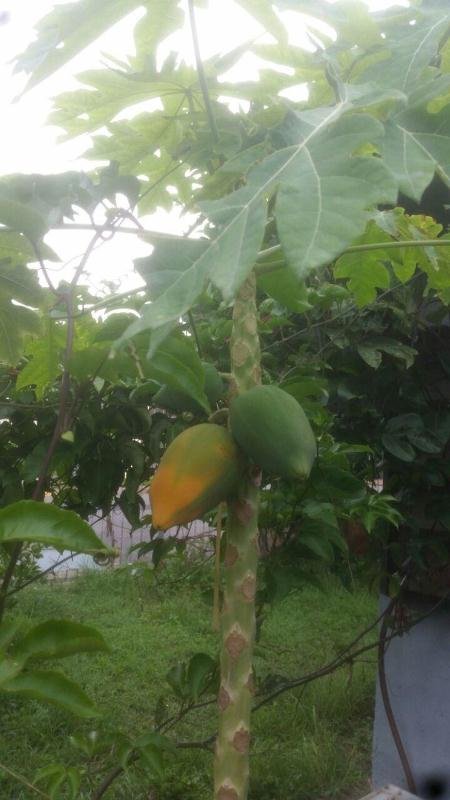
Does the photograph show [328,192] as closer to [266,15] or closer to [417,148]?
[417,148]

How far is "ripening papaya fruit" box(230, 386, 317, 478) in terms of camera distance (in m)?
0.81

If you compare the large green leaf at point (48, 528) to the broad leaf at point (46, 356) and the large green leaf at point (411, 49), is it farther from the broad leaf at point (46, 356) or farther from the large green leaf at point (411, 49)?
the large green leaf at point (411, 49)

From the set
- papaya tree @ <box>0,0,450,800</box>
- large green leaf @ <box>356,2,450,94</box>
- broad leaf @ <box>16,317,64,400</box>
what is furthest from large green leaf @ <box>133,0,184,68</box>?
broad leaf @ <box>16,317,64,400</box>

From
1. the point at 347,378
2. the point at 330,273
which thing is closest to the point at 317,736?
the point at 347,378

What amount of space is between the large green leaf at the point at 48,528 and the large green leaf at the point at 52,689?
5.9 inches

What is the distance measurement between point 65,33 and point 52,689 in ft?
2.34

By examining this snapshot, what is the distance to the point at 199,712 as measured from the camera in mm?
3436

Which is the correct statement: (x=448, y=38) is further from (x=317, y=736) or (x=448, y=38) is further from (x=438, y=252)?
(x=317, y=736)

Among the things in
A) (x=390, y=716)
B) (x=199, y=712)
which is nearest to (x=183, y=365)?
(x=390, y=716)

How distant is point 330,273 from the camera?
6.91 feet

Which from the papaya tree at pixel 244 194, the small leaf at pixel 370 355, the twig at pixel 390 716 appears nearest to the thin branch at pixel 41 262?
the papaya tree at pixel 244 194

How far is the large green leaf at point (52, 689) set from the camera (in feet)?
2.76

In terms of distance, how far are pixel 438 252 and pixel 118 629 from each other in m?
4.06

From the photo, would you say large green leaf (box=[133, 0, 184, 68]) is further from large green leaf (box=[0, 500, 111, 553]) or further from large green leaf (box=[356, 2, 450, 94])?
large green leaf (box=[0, 500, 111, 553])
